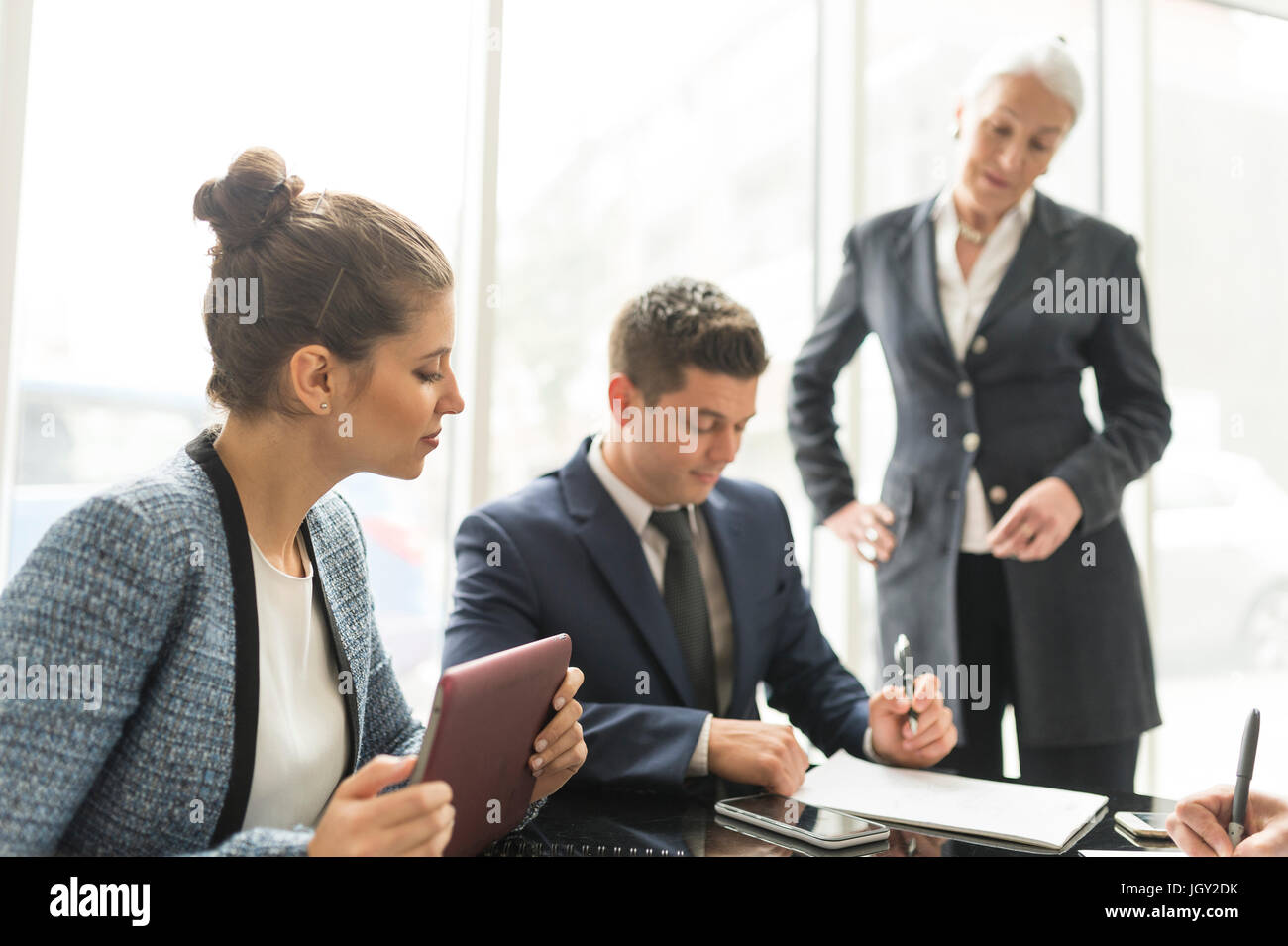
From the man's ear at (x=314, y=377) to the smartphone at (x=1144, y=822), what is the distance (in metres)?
1.10

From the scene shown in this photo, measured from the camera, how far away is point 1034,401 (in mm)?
2162

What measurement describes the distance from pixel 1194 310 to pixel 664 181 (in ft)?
6.95

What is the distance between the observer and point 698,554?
1841 millimetres

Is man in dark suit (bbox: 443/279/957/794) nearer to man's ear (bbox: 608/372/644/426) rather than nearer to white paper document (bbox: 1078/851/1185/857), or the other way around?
man's ear (bbox: 608/372/644/426)

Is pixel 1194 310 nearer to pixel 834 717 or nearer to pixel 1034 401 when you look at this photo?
pixel 1034 401

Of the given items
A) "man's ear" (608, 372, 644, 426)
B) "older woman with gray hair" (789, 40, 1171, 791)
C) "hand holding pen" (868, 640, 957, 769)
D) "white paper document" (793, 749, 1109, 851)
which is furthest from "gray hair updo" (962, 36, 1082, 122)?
"white paper document" (793, 749, 1109, 851)

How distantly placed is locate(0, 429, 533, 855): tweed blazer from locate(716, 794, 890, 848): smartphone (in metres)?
0.53

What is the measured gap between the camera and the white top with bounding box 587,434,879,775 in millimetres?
1768

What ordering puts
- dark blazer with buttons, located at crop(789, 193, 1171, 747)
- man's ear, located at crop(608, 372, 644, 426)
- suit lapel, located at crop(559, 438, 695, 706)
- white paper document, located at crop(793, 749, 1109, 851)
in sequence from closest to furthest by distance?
white paper document, located at crop(793, 749, 1109, 851)
suit lapel, located at crop(559, 438, 695, 706)
man's ear, located at crop(608, 372, 644, 426)
dark blazer with buttons, located at crop(789, 193, 1171, 747)

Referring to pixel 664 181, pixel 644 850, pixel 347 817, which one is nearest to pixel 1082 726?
pixel 644 850

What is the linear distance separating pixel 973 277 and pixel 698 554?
94 cm

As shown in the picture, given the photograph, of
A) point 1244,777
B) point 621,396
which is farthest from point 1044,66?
point 1244,777

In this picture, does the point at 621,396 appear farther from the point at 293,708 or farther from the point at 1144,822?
the point at 1144,822

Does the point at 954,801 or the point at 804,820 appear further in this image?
the point at 954,801
